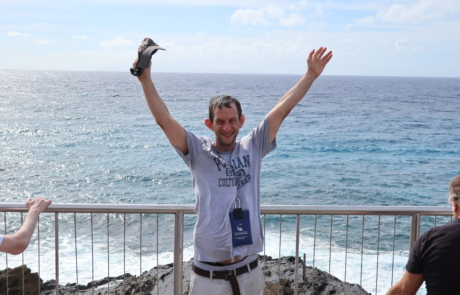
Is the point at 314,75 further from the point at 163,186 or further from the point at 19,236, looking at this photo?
the point at 163,186

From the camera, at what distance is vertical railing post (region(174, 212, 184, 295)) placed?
149 inches

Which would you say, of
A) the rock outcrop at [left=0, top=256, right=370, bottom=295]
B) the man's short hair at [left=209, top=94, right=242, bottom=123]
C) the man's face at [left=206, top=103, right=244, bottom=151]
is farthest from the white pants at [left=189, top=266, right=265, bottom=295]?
the rock outcrop at [left=0, top=256, right=370, bottom=295]

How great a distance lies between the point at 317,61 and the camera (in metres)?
3.41

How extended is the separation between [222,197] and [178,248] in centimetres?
119

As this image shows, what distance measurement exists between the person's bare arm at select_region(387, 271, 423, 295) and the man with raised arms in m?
0.88

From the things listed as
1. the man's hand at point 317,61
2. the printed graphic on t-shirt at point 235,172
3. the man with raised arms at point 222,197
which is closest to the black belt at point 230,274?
the man with raised arms at point 222,197

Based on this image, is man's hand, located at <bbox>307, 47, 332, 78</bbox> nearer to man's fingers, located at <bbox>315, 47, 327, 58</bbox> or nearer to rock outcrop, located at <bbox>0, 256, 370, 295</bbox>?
man's fingers, located at <bbox>315, 47, 327, 58</bbox>

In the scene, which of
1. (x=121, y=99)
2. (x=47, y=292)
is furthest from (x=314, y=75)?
(x=121, y=99)

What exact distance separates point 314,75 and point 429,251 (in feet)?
4.81

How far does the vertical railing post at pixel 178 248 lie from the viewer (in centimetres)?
378

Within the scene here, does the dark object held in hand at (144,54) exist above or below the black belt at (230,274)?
above

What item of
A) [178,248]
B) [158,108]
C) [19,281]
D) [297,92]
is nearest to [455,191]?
[297,92]

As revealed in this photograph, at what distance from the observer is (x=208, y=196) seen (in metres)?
2.91

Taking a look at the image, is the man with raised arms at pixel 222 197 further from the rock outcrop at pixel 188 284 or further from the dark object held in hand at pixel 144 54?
the rock outcrop at pixel 188 284
